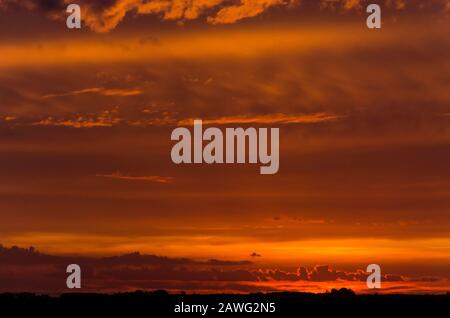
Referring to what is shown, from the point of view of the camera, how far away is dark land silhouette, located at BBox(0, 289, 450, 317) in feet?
413
